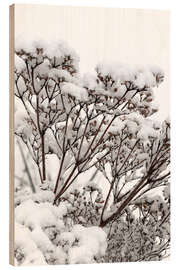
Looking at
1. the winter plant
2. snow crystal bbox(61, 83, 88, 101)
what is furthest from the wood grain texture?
snow crystal bbox(61, 83, 88, 101)

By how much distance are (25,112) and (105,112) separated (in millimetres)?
508

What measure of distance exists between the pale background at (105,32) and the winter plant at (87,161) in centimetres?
6

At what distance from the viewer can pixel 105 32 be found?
5.08 m

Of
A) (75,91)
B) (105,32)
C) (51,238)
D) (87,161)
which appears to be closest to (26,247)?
(51,238)

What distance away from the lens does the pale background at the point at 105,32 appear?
16.1ft

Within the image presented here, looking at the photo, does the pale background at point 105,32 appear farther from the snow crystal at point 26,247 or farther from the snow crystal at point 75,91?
the snow crystal at point 26,247

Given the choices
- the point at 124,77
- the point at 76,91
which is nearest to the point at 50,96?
the point at 76,91

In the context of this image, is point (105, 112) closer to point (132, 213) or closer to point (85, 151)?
point (85, 151)

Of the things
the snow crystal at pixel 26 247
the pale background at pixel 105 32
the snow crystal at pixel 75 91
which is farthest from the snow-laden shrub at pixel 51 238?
the pale background at pixel 105 32

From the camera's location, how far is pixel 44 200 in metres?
4.95

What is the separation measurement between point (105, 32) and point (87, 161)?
31.2 inches

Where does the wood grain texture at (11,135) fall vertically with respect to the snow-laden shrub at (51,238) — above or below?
above

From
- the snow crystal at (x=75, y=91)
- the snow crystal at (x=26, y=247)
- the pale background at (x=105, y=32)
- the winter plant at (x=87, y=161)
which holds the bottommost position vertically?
the snow crystal at (x=26, y=247)

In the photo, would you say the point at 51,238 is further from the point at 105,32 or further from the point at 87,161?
the point at 105,32
